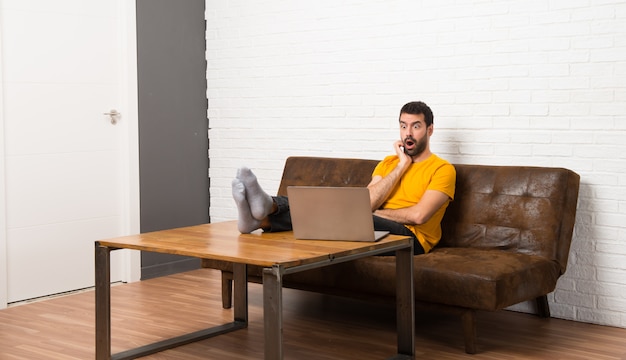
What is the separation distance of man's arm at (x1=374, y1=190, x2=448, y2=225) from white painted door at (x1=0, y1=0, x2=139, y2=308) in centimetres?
197

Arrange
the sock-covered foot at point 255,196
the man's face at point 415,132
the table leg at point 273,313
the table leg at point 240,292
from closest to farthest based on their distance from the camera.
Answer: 1. the table leg at point 273,313
2. the sock-covered foot at point 255,196
3. the table leg at point 240,292
4. the man's face at point 415,132

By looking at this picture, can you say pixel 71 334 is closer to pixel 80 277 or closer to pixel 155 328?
pixel 155 328

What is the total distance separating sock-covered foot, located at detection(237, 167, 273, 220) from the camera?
11.2ft

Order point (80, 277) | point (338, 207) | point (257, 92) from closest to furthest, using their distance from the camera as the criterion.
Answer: point (338, 207), point (80, 277), point (257, 92)

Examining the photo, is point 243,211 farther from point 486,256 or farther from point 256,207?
point 486,256

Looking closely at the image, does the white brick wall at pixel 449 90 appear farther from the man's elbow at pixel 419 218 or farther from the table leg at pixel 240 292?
the table leg at pixel 240 292

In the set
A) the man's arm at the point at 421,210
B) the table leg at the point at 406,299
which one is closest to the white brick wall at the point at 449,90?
the man's arm at the point at 421,210

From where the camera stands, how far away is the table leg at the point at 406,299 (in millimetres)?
3529

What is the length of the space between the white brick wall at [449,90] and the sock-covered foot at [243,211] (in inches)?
59.6

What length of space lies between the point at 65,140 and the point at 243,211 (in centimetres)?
Result: 193

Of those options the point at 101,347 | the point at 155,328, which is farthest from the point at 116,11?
the point at 101,347

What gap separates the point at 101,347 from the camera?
3.53 meters

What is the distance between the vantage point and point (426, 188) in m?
4.21

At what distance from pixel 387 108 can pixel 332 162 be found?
0.45 meters
